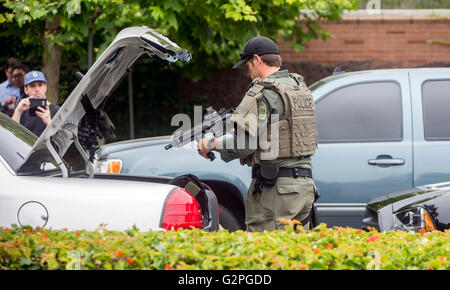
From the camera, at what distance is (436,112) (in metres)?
6.40

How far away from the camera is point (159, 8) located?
→ 27.4 feet

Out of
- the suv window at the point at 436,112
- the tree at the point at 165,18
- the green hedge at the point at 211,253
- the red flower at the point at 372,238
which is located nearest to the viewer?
the green hedge at the point at 211,253

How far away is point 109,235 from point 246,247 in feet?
2.23

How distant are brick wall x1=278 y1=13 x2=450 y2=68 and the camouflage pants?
8624 mm

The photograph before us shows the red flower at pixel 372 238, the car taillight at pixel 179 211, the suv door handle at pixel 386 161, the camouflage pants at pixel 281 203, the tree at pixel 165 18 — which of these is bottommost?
the red flower at pixel 372 238

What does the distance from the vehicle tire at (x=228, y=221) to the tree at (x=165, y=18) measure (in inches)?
115

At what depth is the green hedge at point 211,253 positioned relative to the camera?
3.10 metres

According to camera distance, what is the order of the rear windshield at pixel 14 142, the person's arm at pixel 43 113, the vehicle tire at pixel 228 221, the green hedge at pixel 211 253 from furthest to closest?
the person's arm at pixel 43 113, the vehicle tire at pixel 228 221, the rear windshield at pixel 14 142, the green hedge at pixel 211 253

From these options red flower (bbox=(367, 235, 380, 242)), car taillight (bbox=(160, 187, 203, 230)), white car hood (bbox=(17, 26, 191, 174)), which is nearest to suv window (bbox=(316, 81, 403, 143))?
white car hood (bbox=(17, 26, 191, 174))

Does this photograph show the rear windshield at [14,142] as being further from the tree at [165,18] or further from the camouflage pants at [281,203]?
the tree at [165,18]

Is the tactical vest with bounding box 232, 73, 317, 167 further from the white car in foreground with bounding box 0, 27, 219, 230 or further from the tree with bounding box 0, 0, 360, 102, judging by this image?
the tree with bounding box 0, 0, 360, 102

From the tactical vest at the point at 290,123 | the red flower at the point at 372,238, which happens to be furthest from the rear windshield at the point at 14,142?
the red flower at the point at 372,238
